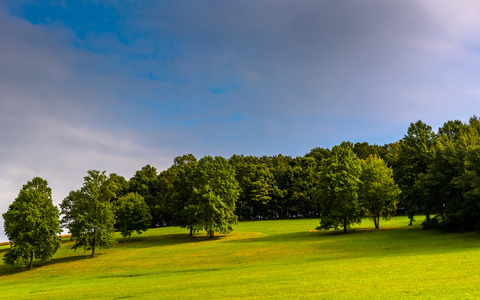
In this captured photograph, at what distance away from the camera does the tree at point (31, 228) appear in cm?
4900

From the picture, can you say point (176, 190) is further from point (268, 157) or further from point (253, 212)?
point (268, 157)

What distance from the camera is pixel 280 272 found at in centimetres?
2525

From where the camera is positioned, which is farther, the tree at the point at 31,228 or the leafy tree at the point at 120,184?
the leafy tree at the point at 120,184

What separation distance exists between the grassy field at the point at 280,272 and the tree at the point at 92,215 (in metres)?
2.83

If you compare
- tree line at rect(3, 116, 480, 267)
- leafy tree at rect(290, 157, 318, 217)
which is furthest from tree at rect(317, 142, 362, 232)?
leafy tree at rect(290, 157, 318, 217)

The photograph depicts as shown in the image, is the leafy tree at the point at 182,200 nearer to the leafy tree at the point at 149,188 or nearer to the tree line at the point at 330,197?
the tree line at the point at 330,197

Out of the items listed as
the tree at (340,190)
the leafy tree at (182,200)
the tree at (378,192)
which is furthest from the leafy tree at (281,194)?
the tree at (378,192)

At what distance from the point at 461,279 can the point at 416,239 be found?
99.3ft

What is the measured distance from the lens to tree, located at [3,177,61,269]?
4900cm

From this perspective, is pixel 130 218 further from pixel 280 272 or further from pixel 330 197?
pixel 280 272

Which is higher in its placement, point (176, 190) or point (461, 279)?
point (176, 190)

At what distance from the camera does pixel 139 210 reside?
72375 millimetres

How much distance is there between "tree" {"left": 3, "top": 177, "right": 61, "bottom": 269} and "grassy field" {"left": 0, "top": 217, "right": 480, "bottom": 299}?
2.42m

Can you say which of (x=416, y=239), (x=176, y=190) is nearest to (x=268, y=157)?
(x=176, y=190)
